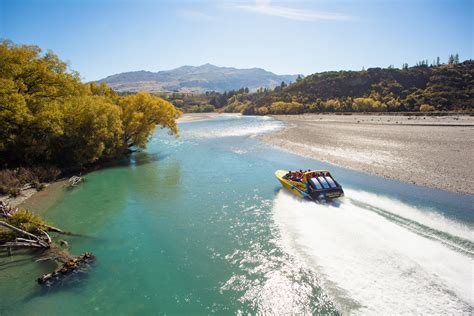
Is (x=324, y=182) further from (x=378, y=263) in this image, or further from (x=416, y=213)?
(x=378, y=263)

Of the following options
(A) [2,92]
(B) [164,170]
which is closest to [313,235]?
(B) [164,170]

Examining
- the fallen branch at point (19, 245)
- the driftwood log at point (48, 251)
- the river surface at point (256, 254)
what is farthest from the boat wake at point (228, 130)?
the fallen branch at point (19, 245)

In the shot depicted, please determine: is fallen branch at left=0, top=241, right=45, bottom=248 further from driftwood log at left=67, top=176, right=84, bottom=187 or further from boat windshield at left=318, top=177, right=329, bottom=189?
boat windshield at left=318, top=177, right=329, bottom=189

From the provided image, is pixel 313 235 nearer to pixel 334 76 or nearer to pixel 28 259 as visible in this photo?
pixel 28 259

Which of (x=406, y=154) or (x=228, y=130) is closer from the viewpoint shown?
(x=406, y=154)

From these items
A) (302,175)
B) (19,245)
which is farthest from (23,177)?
(302,175)
